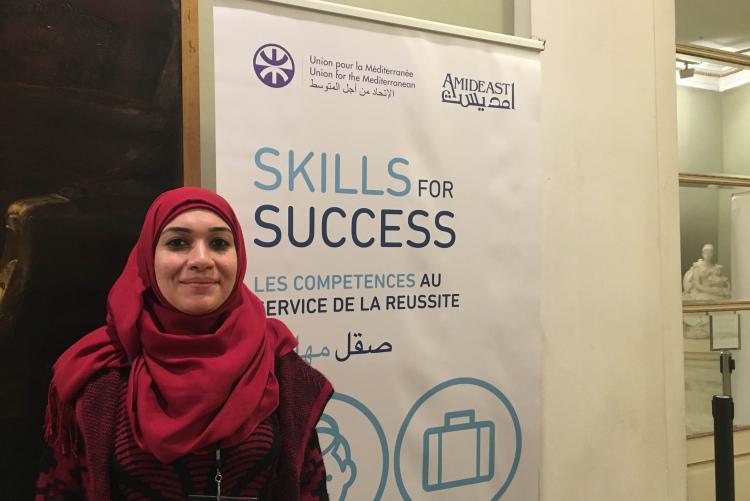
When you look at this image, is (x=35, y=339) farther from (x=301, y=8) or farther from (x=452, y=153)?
(x=452, y=153)

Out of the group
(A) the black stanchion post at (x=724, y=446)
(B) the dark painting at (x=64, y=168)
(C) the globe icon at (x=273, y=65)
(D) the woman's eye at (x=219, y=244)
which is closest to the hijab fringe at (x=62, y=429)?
(B) the dark painting at (x=64, y=168)

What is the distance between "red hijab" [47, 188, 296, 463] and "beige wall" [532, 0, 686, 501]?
1056 millimetres

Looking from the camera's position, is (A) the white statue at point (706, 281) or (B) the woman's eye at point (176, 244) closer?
(B) the woman's eye at point (176, 244)

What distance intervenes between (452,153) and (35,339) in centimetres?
104

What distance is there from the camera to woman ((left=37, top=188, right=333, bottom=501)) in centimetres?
110

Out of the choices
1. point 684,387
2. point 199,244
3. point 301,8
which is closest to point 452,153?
point 301,8

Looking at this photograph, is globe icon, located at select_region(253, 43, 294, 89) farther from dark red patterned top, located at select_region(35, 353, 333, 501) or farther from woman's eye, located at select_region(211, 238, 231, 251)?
dark red patterned top, located at select_region(35, 353, 333, 501)

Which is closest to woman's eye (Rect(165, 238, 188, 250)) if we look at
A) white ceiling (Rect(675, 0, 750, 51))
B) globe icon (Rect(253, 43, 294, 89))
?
Answer: globe icon (Rect(253, 43, 294, 89))

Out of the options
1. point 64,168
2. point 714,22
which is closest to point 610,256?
point 714,22

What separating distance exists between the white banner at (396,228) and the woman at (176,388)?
10.6 inches

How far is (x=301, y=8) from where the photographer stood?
58.5 inches

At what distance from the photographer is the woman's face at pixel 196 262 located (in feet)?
3.70

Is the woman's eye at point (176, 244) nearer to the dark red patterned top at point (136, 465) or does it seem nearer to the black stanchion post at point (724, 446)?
the dark red patterned top at point (136, 465)

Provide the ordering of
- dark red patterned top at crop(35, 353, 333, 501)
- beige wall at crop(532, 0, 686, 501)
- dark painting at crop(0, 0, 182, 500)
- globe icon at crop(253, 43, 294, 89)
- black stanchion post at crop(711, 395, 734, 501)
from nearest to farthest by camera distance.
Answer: dark red patterned top at crop(35, 353, 333, 501) → dark painting at crop(0, 0, 182, 500) → globe icon at crop(253, 43, 294, 89) → black stanchion post at crop(711, 395, 734, 501) → beige wall at crop(532, 0, 686, 501)
